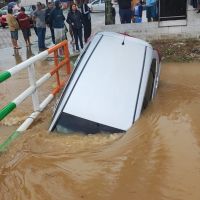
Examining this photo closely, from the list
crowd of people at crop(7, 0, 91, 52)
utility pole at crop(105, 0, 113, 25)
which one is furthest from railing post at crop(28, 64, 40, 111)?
utility pole at crop(105, 0, 113, 25)

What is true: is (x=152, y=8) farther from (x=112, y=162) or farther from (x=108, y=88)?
(x=112, y=162)

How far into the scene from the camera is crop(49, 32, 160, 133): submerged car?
17.1ft

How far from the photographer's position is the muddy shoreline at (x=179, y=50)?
39.0ft

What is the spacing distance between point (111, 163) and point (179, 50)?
27.6 feet

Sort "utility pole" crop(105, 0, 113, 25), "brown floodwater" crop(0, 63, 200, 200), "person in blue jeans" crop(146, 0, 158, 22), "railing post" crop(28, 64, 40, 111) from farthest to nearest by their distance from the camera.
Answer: "person in blue jeans" crop(146, 0, 158, 22) → "utility pole" crop(105, 0, 113, 25) → "railing post" crop(28, 64, 40, 111) → "brown floodwater" crop(0, 63, 200, 200)

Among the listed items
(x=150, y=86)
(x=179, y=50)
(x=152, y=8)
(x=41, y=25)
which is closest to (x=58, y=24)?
(x=41, y=25)

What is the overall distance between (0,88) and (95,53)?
353 centimetres

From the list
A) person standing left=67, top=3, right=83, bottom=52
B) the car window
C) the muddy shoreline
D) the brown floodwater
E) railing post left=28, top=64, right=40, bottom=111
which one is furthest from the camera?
person standing left=67, top=3, right=83, bottom=52

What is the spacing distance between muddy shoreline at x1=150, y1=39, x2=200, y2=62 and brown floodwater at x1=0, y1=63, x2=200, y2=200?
6.02 metres

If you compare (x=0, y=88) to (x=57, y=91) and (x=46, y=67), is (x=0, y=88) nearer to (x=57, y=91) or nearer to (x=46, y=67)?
(x=57, y=91)

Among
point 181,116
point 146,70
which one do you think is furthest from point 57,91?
point 181,116

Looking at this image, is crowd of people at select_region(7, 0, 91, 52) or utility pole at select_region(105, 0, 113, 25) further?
utility pole at select_region(105, 0, 113, 25)

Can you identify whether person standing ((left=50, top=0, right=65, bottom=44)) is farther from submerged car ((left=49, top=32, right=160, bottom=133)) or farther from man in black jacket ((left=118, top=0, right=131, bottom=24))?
submerged car ((left=49, top=32, right=160, bottom=133))

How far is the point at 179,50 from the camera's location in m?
12.4
